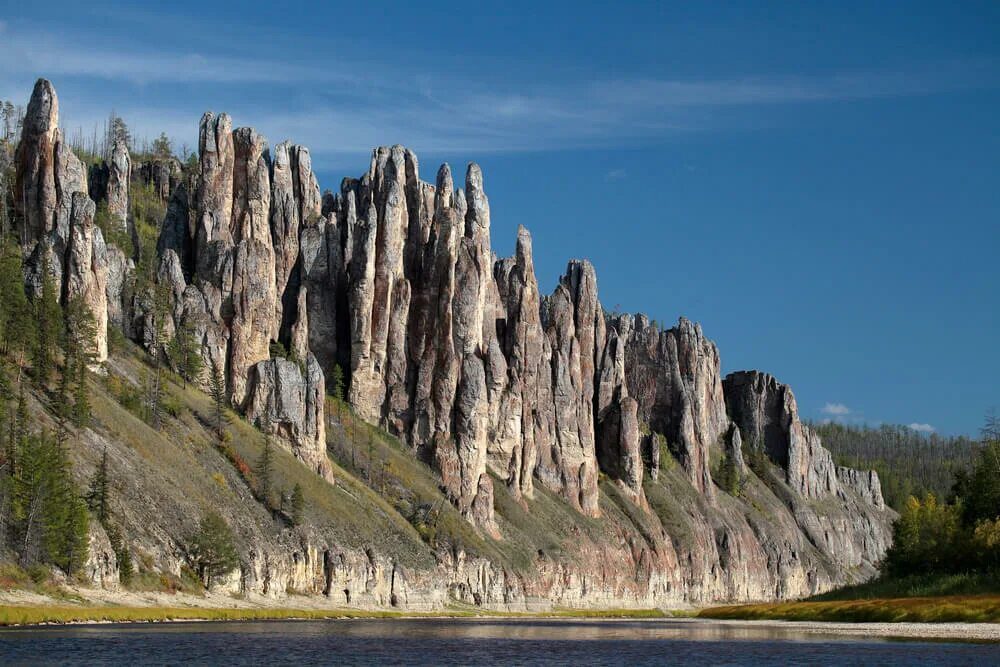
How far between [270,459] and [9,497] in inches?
1935

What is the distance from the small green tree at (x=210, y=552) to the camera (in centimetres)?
13075

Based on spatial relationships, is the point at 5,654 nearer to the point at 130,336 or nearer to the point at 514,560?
the point at 130,336

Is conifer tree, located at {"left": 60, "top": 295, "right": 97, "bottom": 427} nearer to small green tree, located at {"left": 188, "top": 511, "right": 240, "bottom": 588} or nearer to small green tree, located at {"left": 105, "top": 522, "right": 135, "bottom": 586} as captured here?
small green tree, located at {"left": 105, "top": 522, "right": 135, "bottom": 586}

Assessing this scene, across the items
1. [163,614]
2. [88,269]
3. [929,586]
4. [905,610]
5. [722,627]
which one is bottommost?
[722,627]

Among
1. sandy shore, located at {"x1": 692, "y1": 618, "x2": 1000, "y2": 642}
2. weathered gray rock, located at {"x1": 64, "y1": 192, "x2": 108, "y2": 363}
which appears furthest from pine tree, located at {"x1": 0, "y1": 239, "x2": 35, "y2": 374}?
sandy shore, located at {"x1": 692, "y1": 618, "x2": 1000, "y2": 642}

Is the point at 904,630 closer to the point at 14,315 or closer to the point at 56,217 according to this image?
the point at 14,315

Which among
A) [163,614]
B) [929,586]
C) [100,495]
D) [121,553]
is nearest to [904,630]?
[929,586]

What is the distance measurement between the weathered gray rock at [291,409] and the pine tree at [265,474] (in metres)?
13.7

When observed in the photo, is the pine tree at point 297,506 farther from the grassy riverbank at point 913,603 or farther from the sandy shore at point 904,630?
the grassy riverbank at point 913,603

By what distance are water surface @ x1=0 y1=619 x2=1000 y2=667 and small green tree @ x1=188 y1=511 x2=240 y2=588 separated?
18.0m

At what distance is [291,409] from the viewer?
584 feet

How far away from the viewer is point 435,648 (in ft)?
299

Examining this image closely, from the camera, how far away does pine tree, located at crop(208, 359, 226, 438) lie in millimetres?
163375

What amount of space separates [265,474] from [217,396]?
16396mm
